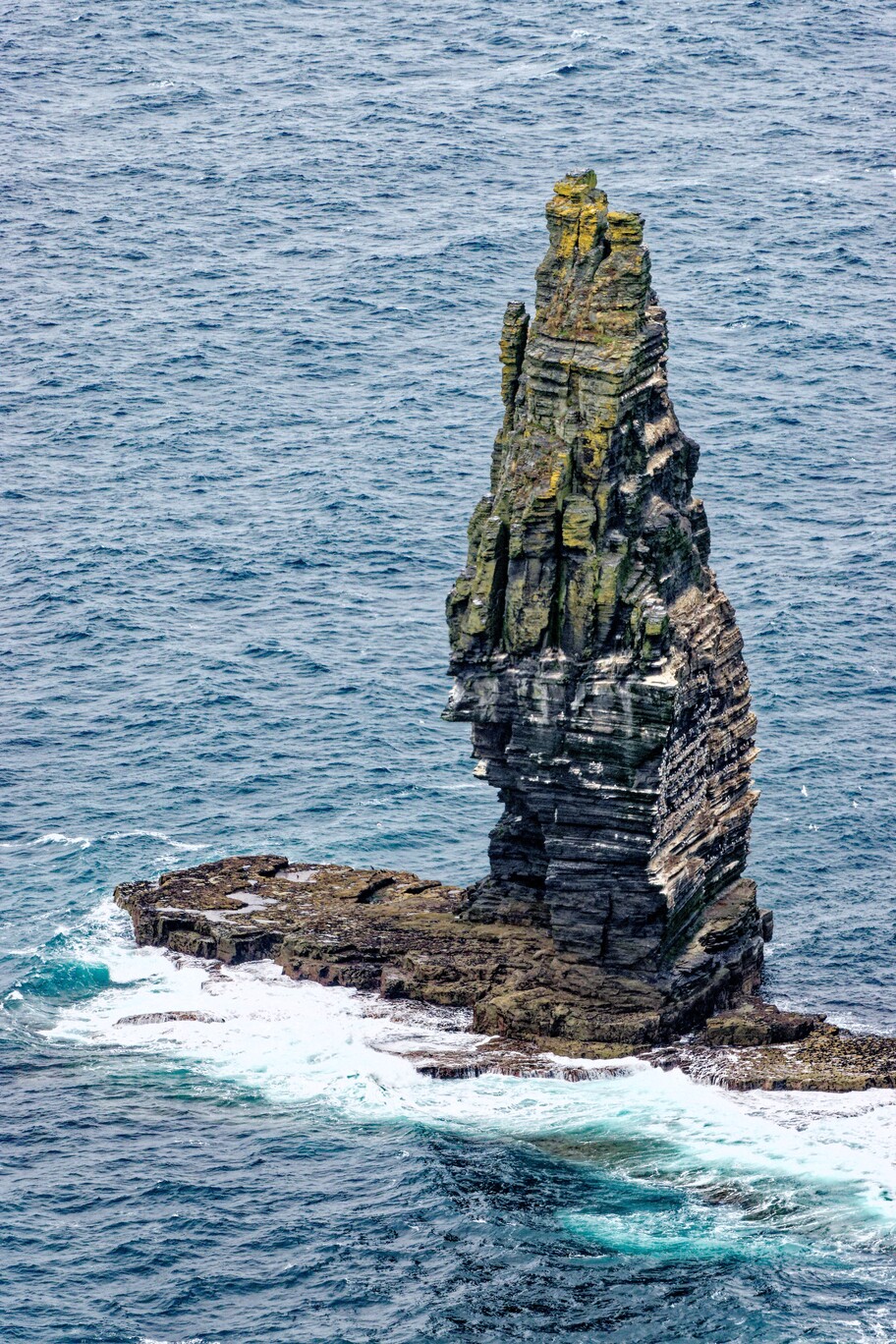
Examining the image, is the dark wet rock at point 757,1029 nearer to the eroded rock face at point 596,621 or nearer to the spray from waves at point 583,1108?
the eroded rock face at point 596,621

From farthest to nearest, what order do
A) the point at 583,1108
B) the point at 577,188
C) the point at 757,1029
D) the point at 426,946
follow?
the point at 426,946, the point at 757,1029, the point at 577,188, the point at 583,1108

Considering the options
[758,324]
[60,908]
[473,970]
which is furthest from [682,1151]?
[758,324]

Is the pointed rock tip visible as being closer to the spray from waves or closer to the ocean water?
the spray from waves

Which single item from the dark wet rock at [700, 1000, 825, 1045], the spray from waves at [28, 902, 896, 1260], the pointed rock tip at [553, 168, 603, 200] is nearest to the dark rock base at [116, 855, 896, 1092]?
Result: the dark wet rock at [700, 1000, 825, 1045]

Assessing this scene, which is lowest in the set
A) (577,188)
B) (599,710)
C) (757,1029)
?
(757,1029)

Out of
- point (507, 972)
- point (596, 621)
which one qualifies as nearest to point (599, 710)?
point (596, 621)

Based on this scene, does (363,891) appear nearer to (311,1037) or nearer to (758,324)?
(311,1037)

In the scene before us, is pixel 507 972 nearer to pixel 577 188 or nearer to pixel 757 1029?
pixel 757 1029
